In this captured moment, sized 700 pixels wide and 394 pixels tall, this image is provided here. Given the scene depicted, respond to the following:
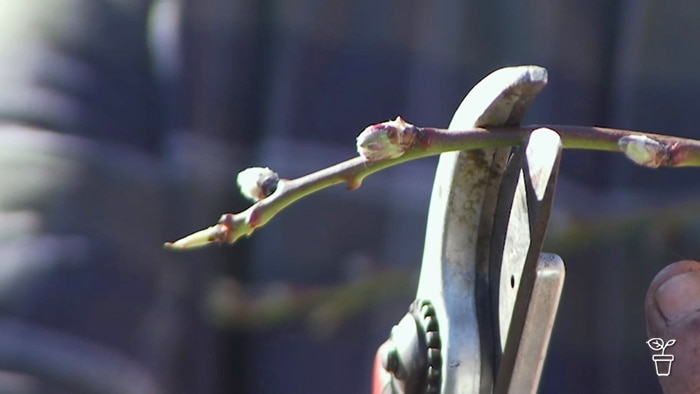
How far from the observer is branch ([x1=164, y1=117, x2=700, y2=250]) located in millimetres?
249

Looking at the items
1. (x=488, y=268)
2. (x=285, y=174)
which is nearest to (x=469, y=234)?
(x=488, y=268)

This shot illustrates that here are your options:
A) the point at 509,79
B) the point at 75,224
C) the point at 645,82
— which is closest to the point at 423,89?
the point at 645,82

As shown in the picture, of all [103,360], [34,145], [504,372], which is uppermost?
[34,145]

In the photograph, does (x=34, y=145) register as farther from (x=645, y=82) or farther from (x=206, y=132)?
(x=645, y=82)

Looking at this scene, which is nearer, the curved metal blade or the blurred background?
the curved metal blade

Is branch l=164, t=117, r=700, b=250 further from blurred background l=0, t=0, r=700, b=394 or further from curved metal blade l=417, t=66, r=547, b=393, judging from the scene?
blurred background l=0, t=0, r=700, b=394

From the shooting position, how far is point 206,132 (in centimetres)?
68

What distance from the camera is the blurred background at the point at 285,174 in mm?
651

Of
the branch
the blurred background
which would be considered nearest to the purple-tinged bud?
the branch

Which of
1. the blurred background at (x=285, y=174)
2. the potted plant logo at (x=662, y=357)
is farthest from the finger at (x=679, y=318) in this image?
the blurred background at (x=285, y=174)

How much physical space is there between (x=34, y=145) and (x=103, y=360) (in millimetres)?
154

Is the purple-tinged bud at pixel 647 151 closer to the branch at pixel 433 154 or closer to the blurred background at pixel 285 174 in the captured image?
the branch at pixel 433 154

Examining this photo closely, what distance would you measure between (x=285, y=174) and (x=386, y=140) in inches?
16.8

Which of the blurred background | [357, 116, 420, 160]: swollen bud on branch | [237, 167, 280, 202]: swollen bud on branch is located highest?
the blurred background
